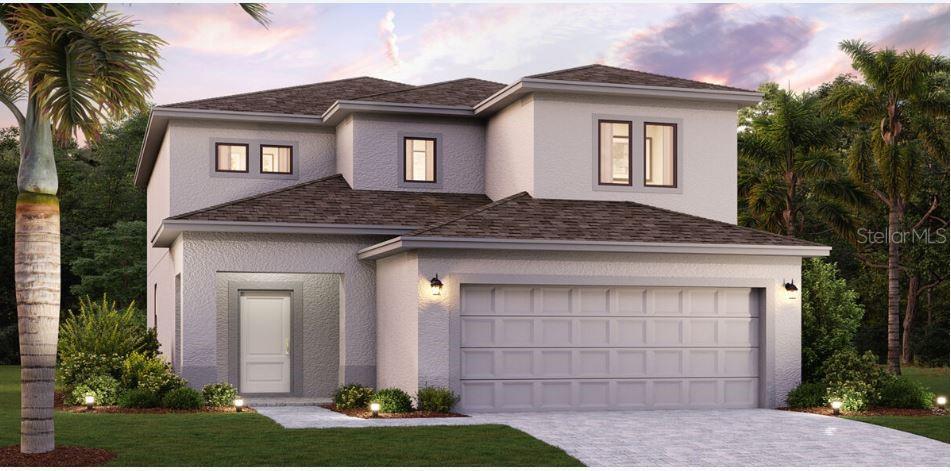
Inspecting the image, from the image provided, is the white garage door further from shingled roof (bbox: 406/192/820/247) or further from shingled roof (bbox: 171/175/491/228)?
shingled roof (bbox: 171/175/491/228)

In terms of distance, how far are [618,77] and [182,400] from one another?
10.2 metres

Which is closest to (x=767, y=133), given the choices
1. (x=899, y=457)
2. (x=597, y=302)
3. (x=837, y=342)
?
(x=837, y=342)

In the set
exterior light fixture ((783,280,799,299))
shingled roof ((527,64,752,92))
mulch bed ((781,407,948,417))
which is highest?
shingled roof ((527,64,752,92))

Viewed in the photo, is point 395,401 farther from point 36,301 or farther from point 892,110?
point 892,110

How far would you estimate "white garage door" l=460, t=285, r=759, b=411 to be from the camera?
61.0 feet

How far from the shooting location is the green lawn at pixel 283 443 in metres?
12.7

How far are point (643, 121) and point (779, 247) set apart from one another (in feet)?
13.1

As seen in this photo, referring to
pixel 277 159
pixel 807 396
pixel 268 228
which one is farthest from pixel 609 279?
pixel 277 159

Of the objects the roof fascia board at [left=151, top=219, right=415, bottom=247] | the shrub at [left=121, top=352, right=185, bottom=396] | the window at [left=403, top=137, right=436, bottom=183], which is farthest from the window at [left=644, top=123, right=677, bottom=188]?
the shrub at [left=121, top=352, right=185, bottom=396]

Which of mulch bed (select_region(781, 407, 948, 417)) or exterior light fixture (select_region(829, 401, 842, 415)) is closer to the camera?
exterior light fixture (select_region(829, 401, 842, 415))

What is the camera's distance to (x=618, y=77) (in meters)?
22.4

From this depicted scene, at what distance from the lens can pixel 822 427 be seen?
16.4 m

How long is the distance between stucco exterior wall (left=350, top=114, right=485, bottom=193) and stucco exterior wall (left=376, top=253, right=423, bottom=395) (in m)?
2.89

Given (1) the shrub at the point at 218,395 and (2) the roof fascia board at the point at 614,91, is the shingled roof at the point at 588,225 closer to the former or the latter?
(2) the roof fascia board at the point at 614,91
